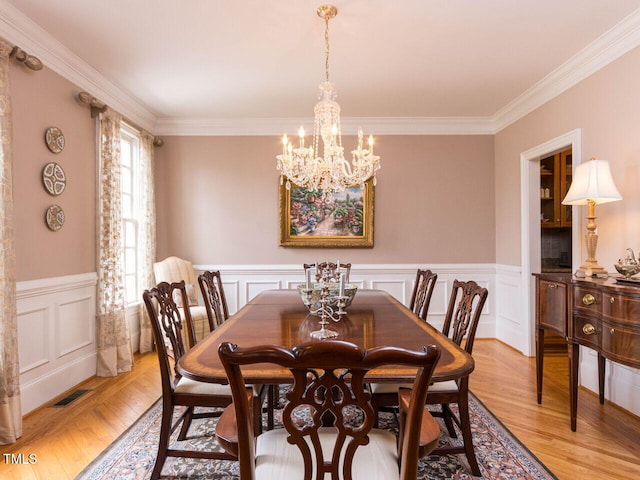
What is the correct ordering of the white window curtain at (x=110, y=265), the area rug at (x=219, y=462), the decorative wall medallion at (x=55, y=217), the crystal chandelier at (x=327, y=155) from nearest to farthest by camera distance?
the area rug at (x=219, y=462) < the crystal chandelier at (x=327, y=155) < the decorative wall medallion at (x=55, y=217) < the white window curtain at (x=110, y=265)

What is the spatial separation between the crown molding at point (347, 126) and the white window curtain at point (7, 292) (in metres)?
2.43

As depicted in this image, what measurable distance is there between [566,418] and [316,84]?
3.48 meters

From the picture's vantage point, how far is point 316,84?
3.81 meters

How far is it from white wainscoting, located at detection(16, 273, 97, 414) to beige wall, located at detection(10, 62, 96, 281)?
12 cm

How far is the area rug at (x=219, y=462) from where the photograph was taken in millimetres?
2051

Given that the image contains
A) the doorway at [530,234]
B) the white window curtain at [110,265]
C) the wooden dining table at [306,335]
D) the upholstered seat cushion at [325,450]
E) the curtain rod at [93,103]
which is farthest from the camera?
the doorway at [530,234]

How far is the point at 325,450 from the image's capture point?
133 cm

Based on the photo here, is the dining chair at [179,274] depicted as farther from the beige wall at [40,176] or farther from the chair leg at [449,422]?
the chair leg at [449,422]

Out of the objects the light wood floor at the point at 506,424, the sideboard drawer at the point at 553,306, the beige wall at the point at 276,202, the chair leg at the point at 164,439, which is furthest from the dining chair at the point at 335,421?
the beige wall at the point at 276,202

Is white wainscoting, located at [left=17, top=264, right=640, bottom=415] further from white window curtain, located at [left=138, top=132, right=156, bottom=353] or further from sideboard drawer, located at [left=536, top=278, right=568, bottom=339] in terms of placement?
sideboard drawer, located at [left=536, top=278, right=568, bottom=339]

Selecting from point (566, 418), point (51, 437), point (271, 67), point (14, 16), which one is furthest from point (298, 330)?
point (14, 16)

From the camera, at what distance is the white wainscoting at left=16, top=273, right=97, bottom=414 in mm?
2773

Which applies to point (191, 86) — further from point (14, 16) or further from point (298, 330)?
point (298, 330)

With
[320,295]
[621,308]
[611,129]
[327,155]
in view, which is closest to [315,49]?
[327,155]
